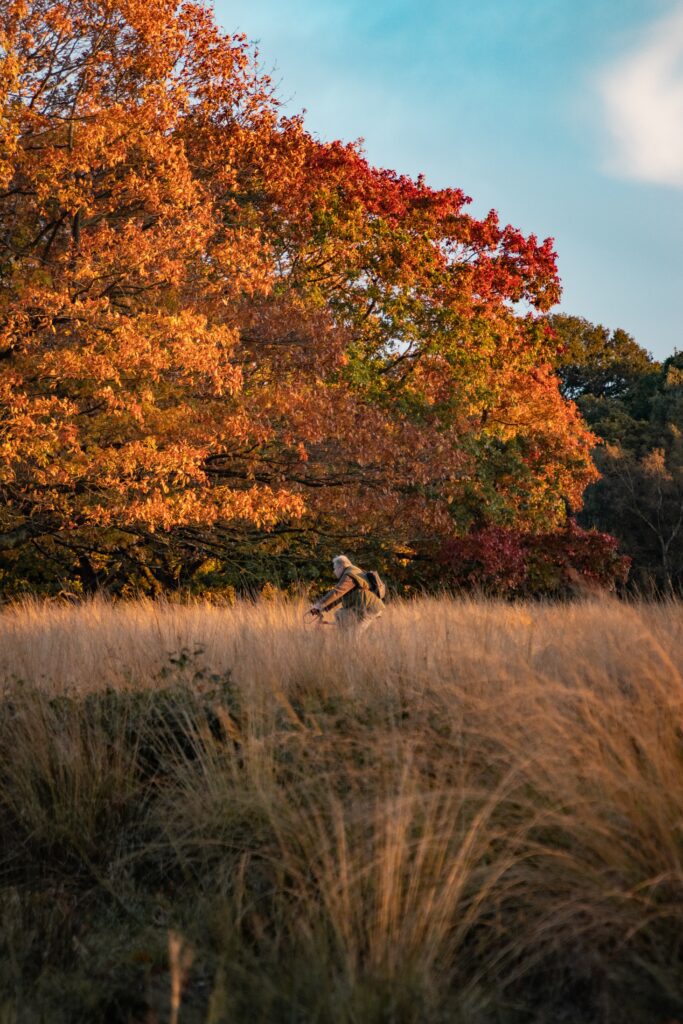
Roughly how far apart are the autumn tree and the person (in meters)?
3.98

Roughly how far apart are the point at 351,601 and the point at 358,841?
5.88 metres

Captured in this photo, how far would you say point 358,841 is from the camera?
15.8ft

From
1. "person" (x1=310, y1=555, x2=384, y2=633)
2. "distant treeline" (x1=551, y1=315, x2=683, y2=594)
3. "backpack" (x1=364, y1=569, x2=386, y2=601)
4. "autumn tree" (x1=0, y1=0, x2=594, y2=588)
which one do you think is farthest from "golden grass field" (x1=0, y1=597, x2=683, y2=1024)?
"distant treeline" (x1=551, y1=315, x2=683, y2=594)

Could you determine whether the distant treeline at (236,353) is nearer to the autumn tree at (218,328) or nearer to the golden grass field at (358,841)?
the autumn tree at (218,328)

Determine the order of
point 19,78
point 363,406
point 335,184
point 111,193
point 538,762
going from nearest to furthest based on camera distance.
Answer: point 538,762, point 19,78, point 111,193, point 363,406, point 335,184

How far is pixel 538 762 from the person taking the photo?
4863 mm

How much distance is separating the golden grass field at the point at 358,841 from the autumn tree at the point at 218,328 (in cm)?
676

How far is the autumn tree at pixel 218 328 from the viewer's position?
13.6 meters

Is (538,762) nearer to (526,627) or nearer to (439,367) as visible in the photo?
(526,627)

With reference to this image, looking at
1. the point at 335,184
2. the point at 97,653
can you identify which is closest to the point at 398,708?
the point at 97,653

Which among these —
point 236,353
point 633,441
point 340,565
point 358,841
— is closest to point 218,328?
point 236,353

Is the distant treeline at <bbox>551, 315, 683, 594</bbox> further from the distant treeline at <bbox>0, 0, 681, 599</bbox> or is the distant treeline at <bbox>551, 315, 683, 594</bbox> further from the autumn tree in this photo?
the autumn tree

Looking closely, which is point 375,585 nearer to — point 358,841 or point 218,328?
point 218,328

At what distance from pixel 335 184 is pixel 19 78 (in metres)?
6.13
